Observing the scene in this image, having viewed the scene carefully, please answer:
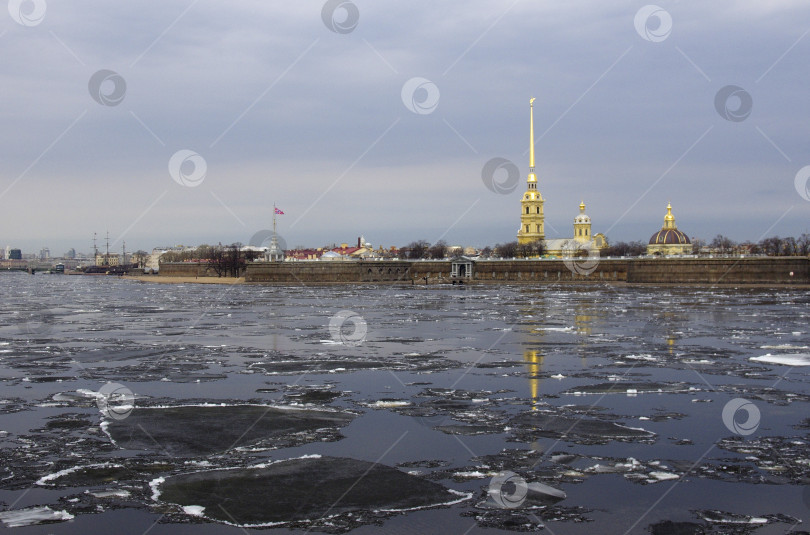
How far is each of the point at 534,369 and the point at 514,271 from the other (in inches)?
4228

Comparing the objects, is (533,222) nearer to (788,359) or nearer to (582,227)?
(582,227)

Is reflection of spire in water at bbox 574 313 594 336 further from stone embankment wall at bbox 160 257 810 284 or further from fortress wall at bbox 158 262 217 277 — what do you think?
fortress wall at bbox 158 262 217 277

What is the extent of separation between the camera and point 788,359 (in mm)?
22844

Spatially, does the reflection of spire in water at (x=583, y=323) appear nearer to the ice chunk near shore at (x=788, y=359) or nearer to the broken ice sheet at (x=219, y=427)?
Result: the ice chunk near shore at (x=788, y=359)

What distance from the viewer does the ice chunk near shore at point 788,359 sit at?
72.3 feet

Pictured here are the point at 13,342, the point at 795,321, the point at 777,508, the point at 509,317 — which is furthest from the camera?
the point at 509,317

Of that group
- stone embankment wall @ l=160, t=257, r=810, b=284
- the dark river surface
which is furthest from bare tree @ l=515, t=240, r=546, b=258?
the dark river surface

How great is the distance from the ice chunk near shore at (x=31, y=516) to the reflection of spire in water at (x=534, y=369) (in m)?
9.23

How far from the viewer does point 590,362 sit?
22703 mm

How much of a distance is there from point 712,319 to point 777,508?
30679mm

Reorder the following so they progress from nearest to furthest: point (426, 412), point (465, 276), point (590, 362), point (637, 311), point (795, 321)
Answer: point (426, 412), point (590, 362), point (795, 321), point (637, 311), point (465, 276)

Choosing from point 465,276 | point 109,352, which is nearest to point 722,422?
point 109,352

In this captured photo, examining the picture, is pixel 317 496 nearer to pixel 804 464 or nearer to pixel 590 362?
pixel 804 464

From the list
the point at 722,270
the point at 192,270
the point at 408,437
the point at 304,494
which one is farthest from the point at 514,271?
the point at 304,494
